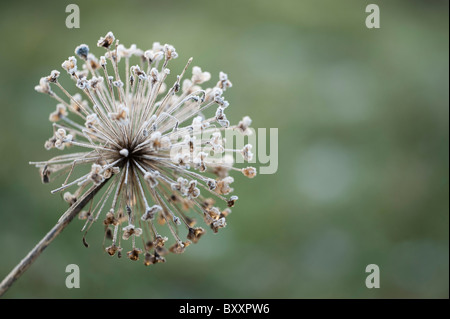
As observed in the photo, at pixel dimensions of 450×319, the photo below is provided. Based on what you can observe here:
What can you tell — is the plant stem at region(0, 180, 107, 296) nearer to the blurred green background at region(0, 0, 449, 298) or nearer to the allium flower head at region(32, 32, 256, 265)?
the allium flower head at region(32, 32, 256, 265)

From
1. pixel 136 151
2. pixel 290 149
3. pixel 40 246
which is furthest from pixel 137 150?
pixel 290 149

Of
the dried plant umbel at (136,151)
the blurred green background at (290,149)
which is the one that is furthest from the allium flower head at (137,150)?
the blurred green background at (290,149)

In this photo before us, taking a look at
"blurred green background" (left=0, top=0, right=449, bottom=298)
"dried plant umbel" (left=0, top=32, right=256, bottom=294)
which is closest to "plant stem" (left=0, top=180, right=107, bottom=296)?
"dried plant umbel" (left=0, top=32, right=256, bottom=294)

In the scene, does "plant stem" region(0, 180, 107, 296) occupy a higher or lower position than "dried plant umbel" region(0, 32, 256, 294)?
lower

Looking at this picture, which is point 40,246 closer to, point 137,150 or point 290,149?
point 137,150

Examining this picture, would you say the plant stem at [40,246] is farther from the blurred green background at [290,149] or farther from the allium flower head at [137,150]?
the blurred green background at [290,149]

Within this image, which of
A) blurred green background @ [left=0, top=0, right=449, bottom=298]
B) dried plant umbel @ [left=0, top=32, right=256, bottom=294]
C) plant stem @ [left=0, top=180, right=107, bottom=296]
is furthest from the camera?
blurred green background @ [left=0, top=0, right=449, bottom=298]
